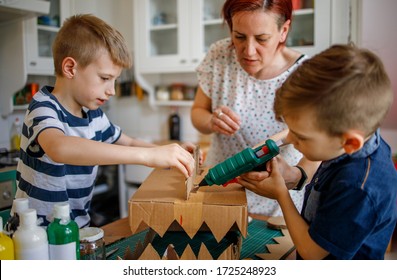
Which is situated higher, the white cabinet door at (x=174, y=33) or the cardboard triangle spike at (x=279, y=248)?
the white cabinet door at (x=174, y=33)

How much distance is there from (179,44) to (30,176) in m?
1.48

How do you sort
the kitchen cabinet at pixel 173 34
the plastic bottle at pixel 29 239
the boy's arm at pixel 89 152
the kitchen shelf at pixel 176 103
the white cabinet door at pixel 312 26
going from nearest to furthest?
the plastic bottle at pixel 29 239, the boy's arm at pixel 89 152, the white cabinet door at pixel 312 26, the kitchen cabinet at pixel 173 34, the kitchen shelf at pixel 176 103

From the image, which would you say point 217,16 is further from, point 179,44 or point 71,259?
point 71,259

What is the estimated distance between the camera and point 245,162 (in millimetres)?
578

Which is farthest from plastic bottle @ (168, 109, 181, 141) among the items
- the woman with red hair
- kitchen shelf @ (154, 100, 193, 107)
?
the woman with red hair

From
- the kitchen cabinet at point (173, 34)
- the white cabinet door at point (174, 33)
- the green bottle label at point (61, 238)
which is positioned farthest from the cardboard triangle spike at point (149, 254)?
the white cabinet door at point (174, 33)

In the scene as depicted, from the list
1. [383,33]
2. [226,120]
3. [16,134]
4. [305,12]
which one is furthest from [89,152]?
[305,12]

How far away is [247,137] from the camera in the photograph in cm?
97

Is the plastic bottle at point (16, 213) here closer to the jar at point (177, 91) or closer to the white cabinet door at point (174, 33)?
the white cabinet door at point (174, 33)

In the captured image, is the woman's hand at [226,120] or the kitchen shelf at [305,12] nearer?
the woman's hand at [226,120]

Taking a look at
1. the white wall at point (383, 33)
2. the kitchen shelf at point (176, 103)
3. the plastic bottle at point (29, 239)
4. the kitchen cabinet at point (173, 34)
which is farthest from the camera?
the kitchen shelf at point (176, 103)

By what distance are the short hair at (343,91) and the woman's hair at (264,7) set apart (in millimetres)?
325

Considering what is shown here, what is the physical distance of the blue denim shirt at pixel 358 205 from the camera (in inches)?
19.2
